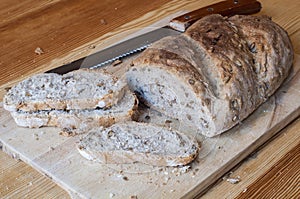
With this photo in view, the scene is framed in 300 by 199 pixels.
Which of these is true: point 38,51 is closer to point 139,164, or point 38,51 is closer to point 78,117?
point 78,117

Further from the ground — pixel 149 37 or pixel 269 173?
pixel 149 37

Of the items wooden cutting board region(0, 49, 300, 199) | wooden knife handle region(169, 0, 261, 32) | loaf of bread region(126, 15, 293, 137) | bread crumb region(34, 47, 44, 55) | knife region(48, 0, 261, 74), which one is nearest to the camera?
wooden cutting board region(0, 49, 300, 199)

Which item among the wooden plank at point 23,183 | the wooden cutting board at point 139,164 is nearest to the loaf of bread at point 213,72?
the wooden cutting board at point 139,164

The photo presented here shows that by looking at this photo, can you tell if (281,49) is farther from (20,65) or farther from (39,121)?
(20,65)

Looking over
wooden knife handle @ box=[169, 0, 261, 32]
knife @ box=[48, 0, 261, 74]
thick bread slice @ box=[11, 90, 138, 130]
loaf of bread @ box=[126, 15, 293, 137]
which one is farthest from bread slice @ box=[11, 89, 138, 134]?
wooden knife handle @ box=[169, 0, 261, 32]

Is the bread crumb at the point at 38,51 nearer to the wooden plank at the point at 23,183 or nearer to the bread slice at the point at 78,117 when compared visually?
the bread slice at the point at 78,117

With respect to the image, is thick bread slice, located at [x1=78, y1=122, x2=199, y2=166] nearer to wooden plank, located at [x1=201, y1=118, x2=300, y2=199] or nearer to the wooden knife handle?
wooden plank, located at [x1=201, y1=118, x2=300, y2=199]

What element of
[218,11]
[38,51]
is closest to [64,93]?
[38,51]

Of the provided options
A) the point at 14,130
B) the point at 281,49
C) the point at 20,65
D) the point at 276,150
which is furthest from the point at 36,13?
the point at 276,150
